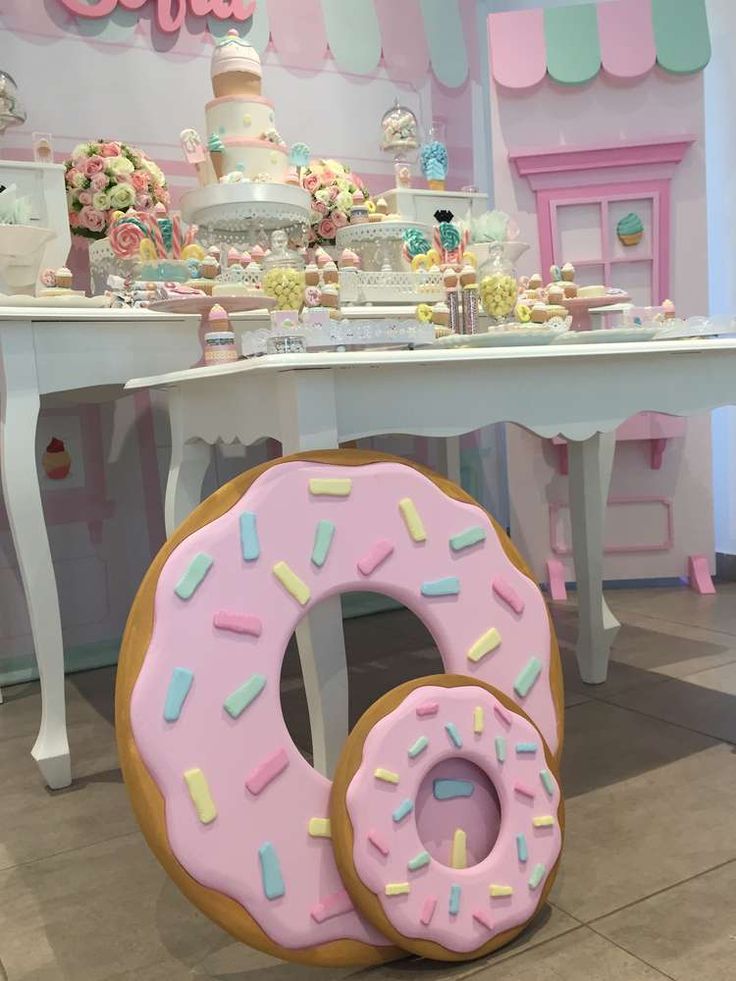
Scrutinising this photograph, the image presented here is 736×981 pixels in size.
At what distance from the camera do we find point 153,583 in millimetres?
1089

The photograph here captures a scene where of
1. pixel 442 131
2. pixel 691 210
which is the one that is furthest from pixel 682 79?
pixel 442 131

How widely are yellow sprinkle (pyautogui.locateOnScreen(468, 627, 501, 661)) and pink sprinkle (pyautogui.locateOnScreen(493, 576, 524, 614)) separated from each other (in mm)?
44

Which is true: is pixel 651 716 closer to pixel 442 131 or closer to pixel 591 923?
pixel 591 923

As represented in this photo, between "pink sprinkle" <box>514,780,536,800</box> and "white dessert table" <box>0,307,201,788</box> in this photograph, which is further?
"white dessert table" <box>0,307,201,788</box>

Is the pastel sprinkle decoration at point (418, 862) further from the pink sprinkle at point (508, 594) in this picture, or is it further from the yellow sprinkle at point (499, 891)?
the pink sprinkle at point (508, 594)

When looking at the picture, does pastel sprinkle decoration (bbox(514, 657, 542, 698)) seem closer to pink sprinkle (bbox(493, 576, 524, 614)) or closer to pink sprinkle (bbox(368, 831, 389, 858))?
pink sprinkle (bbox(493, 576, 524, 614))

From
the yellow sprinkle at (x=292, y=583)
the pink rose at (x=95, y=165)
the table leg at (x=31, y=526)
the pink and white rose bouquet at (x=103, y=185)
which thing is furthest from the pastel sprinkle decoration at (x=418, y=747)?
the pink rose at (x=95, y=165)

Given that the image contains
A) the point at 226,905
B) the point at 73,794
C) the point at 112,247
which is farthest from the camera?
the point at 112,247

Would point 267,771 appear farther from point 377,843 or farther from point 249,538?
point 249,538

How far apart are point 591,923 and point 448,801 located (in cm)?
24

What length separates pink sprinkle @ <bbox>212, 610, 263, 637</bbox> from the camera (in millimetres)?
1088

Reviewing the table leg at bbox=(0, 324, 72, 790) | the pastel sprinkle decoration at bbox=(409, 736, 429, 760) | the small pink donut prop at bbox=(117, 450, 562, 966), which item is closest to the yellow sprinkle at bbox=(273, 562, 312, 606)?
the small pink donut prop at bbox=(117, 450, 562, 966)

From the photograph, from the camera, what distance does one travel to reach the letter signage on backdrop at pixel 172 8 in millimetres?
2627

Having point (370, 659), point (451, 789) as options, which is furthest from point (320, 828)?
point (370, 659)
